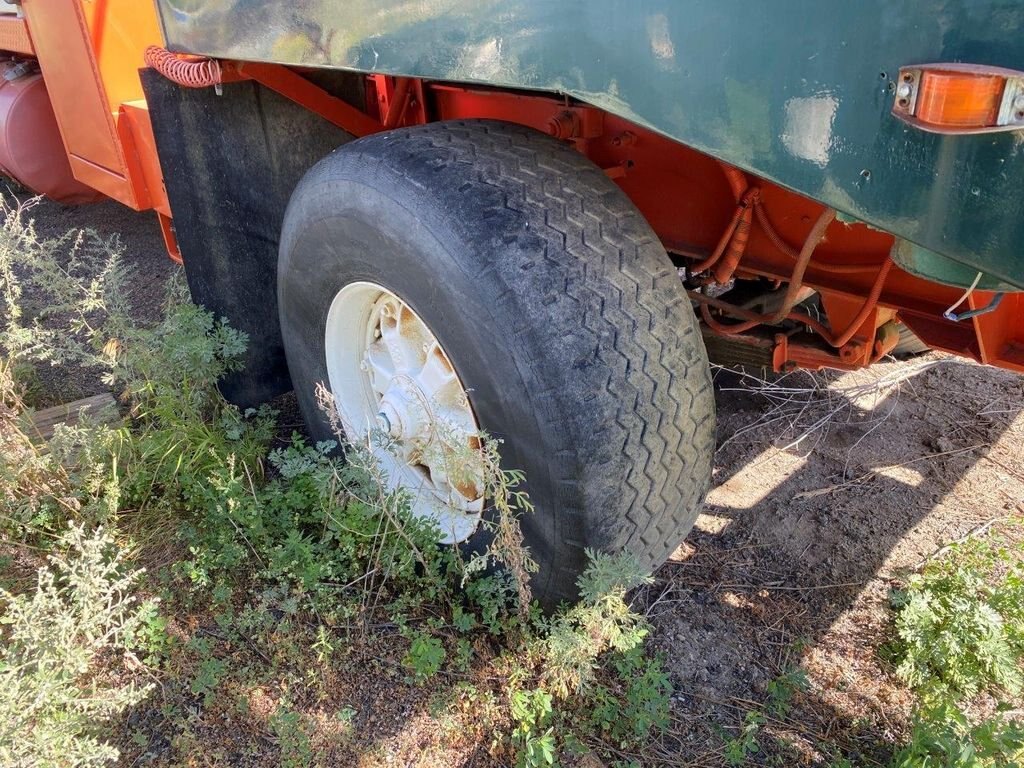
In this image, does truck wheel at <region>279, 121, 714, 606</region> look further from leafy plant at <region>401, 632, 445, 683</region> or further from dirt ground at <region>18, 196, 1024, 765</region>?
dirt ground at <region>18, 196, 1024, 765</region>

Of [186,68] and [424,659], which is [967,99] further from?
Result: [186,68]

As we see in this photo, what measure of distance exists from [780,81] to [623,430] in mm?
791

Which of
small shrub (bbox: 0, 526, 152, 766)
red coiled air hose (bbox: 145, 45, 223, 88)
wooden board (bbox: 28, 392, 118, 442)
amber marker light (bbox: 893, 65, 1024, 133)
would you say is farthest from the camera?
wooden board (bbox: 28, 392, 118, 442)

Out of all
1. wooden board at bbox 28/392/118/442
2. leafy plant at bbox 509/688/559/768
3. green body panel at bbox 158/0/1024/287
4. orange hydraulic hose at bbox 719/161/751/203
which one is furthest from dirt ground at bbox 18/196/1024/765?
green body panel at bbox 158/0/1024/287

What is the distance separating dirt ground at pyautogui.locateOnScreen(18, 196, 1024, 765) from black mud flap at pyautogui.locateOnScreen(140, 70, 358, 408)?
98 centimetres

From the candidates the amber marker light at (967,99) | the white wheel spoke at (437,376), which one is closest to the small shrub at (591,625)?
the white wheel spoke at (437,376)

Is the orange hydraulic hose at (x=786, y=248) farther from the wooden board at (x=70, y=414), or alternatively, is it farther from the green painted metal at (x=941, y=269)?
the wooden board at (x=70, y=414)

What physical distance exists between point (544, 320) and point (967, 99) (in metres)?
0.86

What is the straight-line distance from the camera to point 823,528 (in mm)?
2701

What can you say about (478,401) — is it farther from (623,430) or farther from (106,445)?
(106,445)

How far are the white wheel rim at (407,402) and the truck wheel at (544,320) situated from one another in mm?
17

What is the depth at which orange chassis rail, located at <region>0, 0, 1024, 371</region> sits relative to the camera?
1.90 m

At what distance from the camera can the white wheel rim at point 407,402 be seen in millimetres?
2061

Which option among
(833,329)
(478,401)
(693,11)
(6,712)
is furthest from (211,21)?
(833,329)
